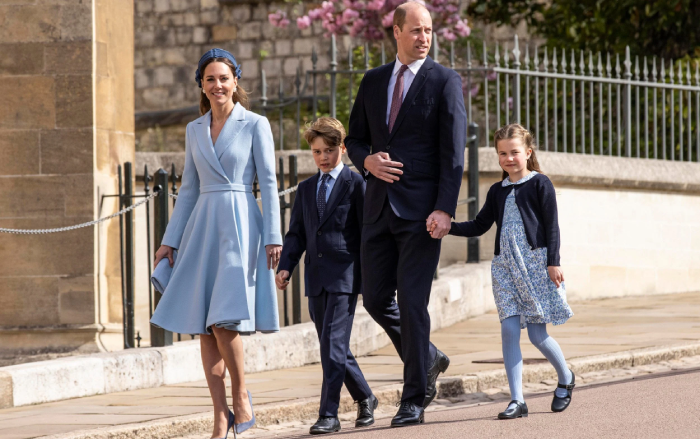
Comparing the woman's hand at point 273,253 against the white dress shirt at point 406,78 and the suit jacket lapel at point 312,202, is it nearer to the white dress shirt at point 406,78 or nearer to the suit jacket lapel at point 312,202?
the suit jacket lapel at point 312,202

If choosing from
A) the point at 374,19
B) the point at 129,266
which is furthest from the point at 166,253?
the point at 374,19

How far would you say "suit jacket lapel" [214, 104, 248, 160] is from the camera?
5.06 m

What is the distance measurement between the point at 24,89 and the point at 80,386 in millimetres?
2628

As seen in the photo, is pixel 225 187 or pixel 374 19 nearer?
pixel 225 187

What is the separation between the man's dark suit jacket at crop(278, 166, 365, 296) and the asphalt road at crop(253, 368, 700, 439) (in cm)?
68

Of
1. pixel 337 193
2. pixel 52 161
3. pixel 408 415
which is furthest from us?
pixel 52 161

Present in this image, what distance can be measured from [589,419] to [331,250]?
4.47 ft

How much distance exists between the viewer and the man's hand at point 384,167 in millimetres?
5195

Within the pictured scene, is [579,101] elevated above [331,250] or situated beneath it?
elevated above

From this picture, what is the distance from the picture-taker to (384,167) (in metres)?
5.21

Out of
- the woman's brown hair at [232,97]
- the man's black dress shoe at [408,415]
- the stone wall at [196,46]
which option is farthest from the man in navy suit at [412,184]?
the stone wall at [196,46]

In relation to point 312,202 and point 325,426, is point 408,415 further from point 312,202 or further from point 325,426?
point 312,202

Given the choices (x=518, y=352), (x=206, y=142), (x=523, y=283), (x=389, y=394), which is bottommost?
(x=389, y=394)

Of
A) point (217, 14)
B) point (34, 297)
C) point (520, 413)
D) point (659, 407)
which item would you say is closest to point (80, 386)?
point (34, 297)
